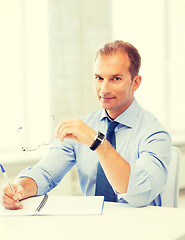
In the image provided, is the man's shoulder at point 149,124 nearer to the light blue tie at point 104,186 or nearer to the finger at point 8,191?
the light blue tie at point 104,186

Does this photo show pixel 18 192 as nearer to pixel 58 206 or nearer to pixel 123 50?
pixel 58 206

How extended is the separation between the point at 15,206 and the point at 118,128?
2.06ft

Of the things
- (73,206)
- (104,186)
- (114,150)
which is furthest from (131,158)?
(73,206)

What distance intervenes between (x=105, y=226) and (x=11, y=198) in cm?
42

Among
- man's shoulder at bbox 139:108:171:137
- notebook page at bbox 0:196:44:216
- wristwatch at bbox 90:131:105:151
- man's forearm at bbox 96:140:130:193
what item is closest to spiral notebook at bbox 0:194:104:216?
notebook page at bbox 0:196:44:216

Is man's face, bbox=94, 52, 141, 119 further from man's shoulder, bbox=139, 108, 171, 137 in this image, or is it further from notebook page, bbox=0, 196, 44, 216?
notebook page, bbox=0, 196, 44, 216

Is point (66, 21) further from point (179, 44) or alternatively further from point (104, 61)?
point (179, 44)

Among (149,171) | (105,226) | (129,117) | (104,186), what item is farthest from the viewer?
(129,117)

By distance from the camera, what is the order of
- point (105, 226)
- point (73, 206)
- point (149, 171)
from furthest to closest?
point (149, 171) < point (73, 206) < point (105, 226)

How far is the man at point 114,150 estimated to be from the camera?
1.42 m

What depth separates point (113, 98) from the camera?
1713 mm

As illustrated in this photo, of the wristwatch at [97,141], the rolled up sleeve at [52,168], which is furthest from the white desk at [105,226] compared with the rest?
the rolled up sleeve at [52,168]

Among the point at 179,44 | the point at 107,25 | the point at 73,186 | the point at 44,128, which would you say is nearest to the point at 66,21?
the point at 107,25

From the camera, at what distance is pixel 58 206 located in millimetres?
1389
